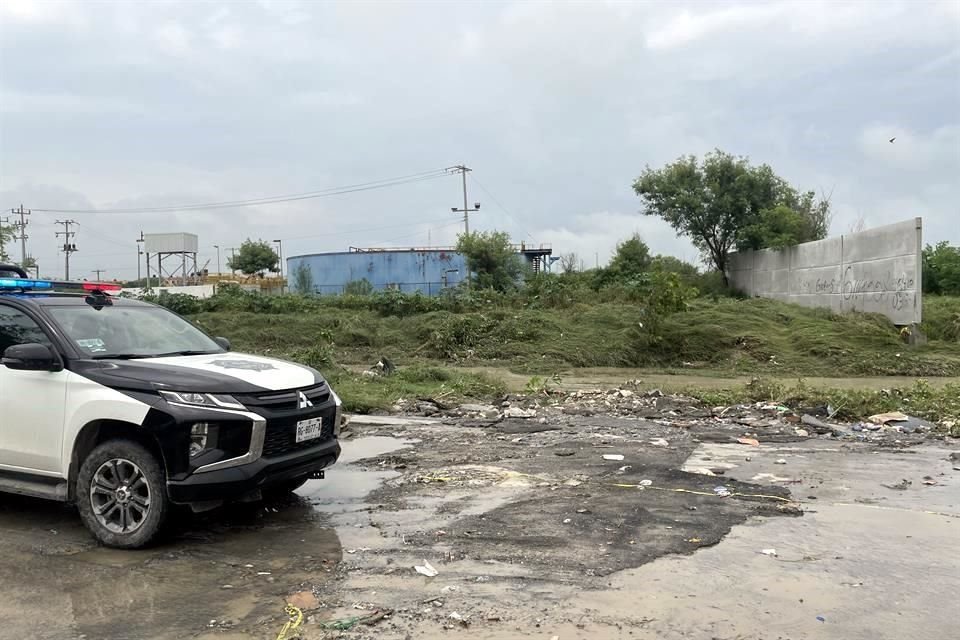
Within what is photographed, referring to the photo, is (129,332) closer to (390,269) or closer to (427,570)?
(427,570)

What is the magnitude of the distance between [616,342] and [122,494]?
795 inches

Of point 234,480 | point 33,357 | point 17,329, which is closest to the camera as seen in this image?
point 234,480

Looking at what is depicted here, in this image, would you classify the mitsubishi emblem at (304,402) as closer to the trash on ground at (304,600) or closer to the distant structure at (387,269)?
the trash on ground at (304,600)

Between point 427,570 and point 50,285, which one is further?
point 50,285

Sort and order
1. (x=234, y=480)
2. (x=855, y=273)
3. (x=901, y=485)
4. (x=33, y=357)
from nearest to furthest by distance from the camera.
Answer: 1. (x=234, y=480)
2. (x=33, y=357)
3. (x=901, y=485)
4. (x=855, y=273)

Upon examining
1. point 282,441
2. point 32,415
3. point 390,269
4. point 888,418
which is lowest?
point 888,418

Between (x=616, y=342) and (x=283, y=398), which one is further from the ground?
(x=283, y=398)

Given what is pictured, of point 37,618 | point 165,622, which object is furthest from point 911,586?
point 37,618

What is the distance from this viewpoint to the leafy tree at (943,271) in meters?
31.0

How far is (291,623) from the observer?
12.4 feet

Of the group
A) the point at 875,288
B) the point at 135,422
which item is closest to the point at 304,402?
the point at 135,422

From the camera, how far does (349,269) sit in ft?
186

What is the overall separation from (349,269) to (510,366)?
3623cm

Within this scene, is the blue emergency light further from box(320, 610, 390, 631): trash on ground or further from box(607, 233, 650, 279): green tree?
box(607, 233, 650, 279): green tree
